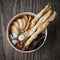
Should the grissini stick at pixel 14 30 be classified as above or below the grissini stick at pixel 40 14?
below

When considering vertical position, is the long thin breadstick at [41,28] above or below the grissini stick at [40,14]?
below

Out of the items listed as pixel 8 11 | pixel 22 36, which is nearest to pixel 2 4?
pixel 8 11

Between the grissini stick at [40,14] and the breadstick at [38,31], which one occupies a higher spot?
the grissini stick at [40,14]

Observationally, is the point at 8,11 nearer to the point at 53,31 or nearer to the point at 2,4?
the point at 2,4

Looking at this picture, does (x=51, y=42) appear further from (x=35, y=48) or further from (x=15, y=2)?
(x=15, y=2)

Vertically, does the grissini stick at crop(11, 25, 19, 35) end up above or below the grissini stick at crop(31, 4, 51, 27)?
below

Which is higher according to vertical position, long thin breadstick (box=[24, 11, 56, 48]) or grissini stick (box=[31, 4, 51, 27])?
grissini stick (box=[31, 4, 51, 27])

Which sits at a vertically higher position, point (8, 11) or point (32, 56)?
point (8, 11)
